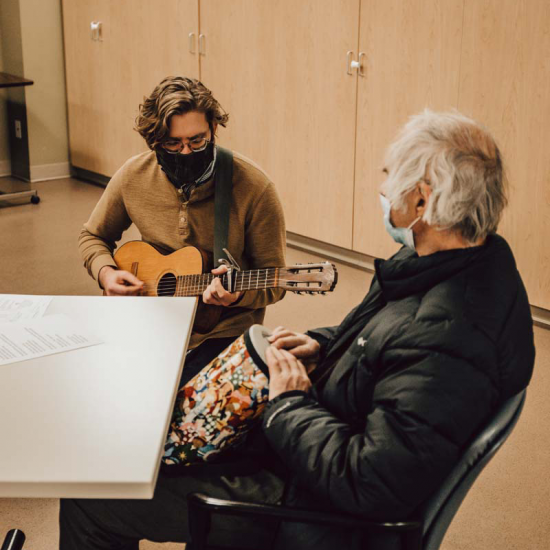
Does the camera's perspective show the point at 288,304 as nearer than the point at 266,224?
No

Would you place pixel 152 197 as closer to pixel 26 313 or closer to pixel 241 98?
pixel 26 313

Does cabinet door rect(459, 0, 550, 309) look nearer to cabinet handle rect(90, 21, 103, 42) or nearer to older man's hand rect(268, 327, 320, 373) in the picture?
older man's hand rect(268, 327, 320, 373)

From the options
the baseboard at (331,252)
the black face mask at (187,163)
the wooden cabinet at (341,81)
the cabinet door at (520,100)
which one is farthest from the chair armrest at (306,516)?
the baseboard at (331,252)

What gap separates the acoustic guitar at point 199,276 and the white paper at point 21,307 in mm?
398

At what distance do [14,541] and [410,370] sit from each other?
114cm

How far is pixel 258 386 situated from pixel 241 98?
3251mm

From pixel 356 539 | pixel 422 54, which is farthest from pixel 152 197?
pixel 422 54

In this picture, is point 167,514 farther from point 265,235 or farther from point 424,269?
point 265,235

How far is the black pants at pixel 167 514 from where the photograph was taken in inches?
55.9

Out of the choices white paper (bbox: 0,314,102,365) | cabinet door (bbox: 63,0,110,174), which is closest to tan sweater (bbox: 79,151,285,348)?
white paper (bbox: 0,314,102,365)

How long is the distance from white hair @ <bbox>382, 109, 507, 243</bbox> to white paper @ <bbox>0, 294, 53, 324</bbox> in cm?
94

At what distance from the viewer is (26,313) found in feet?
5.94

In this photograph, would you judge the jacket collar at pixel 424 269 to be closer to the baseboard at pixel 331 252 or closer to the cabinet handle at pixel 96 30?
the baseboard at pixel 331 252

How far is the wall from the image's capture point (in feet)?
18.0
